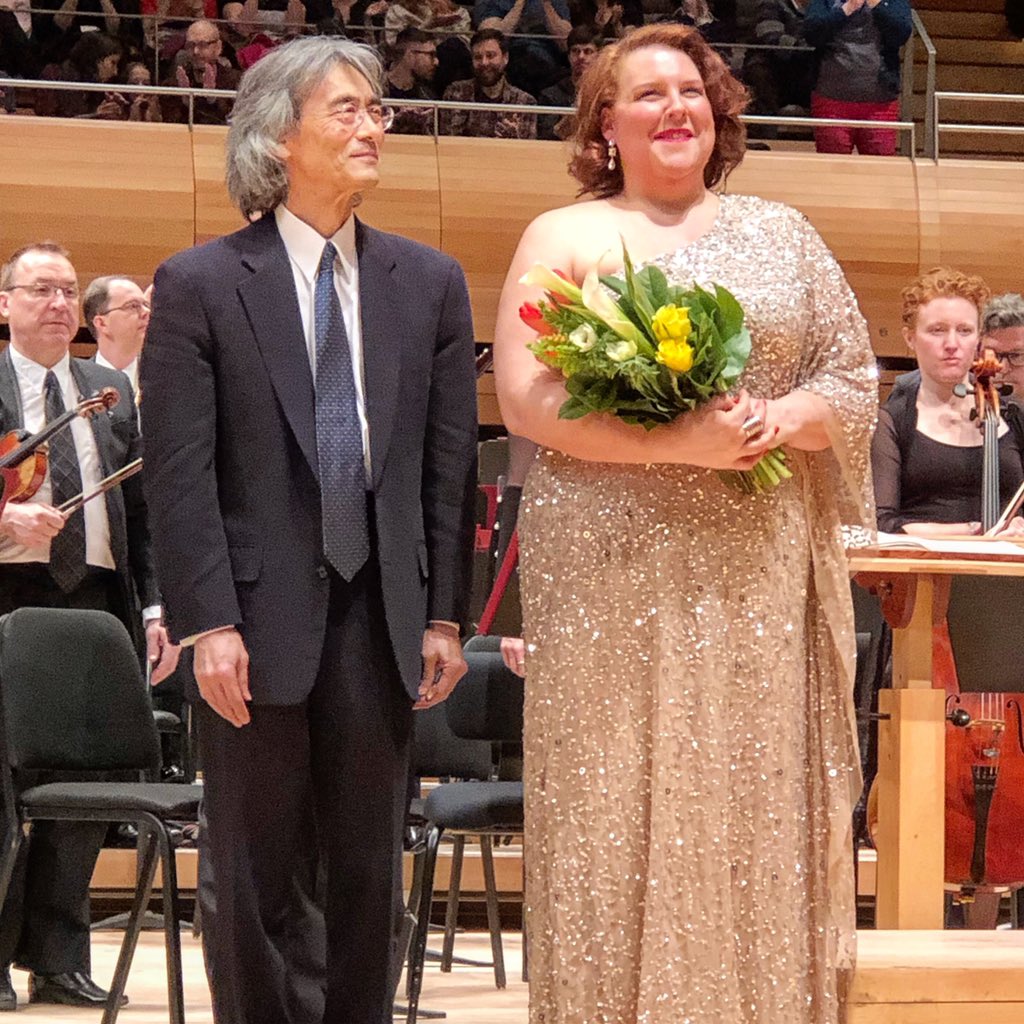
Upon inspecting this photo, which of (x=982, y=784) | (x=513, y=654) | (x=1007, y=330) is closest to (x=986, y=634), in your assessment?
(x=982, y=784)

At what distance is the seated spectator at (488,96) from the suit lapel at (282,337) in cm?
654

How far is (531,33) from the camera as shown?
9148mm

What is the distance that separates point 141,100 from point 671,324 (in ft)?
22.3

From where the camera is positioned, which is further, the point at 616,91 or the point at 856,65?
the point at 856,65

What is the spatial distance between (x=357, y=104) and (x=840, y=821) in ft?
4.21

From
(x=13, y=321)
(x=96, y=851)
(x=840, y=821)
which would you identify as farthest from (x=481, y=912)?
(x=840, y=821)

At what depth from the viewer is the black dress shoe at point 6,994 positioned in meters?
4.07

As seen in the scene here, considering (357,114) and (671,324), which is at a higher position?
(357,114)

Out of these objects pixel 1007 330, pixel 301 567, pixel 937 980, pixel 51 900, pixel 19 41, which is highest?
pixel 19 41

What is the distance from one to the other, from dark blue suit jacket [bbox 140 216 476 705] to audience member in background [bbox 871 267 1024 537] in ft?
6.24

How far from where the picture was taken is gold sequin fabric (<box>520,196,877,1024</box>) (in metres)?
2.66

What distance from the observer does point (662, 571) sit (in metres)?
2.70

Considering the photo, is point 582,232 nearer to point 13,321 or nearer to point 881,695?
point 881,695

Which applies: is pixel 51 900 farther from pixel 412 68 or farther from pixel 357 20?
pixel 357 20
